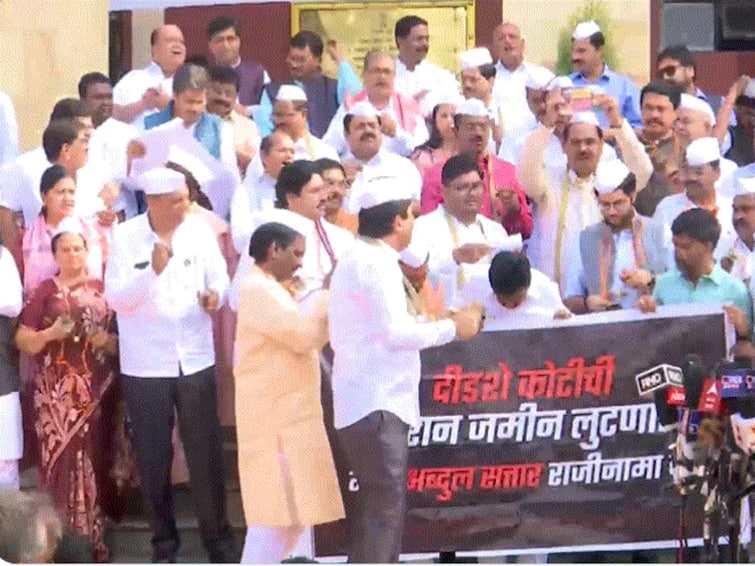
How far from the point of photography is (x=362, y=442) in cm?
757

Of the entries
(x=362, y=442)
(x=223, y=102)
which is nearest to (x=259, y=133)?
(x=223, y=102)

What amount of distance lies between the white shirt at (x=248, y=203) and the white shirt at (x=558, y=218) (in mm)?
968

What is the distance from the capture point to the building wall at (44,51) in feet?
27.2

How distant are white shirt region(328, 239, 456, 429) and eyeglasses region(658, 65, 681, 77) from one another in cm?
143

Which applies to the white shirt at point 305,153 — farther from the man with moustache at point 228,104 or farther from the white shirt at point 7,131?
the white shirt at point 7,131

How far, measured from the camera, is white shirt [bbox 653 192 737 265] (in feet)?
25.8

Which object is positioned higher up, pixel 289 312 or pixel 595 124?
pixel 595 124

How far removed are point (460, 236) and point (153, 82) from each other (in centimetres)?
153

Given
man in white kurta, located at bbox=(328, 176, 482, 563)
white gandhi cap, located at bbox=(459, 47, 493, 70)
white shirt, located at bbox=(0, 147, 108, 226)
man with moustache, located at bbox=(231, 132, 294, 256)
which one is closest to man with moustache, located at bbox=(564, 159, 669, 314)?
man in white kurta, located at bbox=(328, 176, 482, 563)

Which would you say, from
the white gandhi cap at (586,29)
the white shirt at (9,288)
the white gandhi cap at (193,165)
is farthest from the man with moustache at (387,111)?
the white shirt at (9,288)

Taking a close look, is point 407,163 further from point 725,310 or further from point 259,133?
point 725,310

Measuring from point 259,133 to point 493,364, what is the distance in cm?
143

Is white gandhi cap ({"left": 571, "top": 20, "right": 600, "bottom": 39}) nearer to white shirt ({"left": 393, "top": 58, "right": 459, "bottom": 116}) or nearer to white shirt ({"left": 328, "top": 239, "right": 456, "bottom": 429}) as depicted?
white shirt ({"left": 393, "top": 58, "right": 459, "bottom": 116})

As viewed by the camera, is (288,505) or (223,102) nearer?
(288,505)
